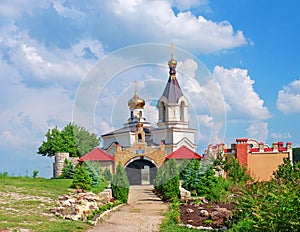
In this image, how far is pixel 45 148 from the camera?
109ft

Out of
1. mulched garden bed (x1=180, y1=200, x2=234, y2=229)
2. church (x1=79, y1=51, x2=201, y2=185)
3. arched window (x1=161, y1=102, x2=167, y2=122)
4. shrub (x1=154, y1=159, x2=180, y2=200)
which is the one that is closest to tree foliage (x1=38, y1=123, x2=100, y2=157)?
church (x1=79, y1=51, x2=201, y2=185)

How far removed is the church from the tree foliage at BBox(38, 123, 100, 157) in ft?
8.17

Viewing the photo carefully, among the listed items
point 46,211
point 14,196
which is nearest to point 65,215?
point 46,211

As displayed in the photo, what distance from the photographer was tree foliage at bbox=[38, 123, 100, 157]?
32625 millimetres

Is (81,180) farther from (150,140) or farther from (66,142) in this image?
(66,142)

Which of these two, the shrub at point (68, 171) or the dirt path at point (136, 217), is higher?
the shrub at point (68, 171)

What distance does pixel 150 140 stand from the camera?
91.5 feet

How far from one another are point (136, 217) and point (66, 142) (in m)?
22.5

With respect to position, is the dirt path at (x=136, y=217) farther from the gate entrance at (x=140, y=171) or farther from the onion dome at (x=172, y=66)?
the onion dome at (x=172, y=66)

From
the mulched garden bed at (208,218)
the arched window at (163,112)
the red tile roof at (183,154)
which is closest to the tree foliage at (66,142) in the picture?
the arched window at (163,112)

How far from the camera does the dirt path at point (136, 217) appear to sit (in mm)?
9391

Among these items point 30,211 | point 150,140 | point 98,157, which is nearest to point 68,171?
point 98,157

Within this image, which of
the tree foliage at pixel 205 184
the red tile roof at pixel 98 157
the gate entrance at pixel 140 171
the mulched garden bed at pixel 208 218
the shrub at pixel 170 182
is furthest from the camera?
the red tile roof at pixel 98 157

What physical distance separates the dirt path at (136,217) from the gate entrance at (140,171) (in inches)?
385
